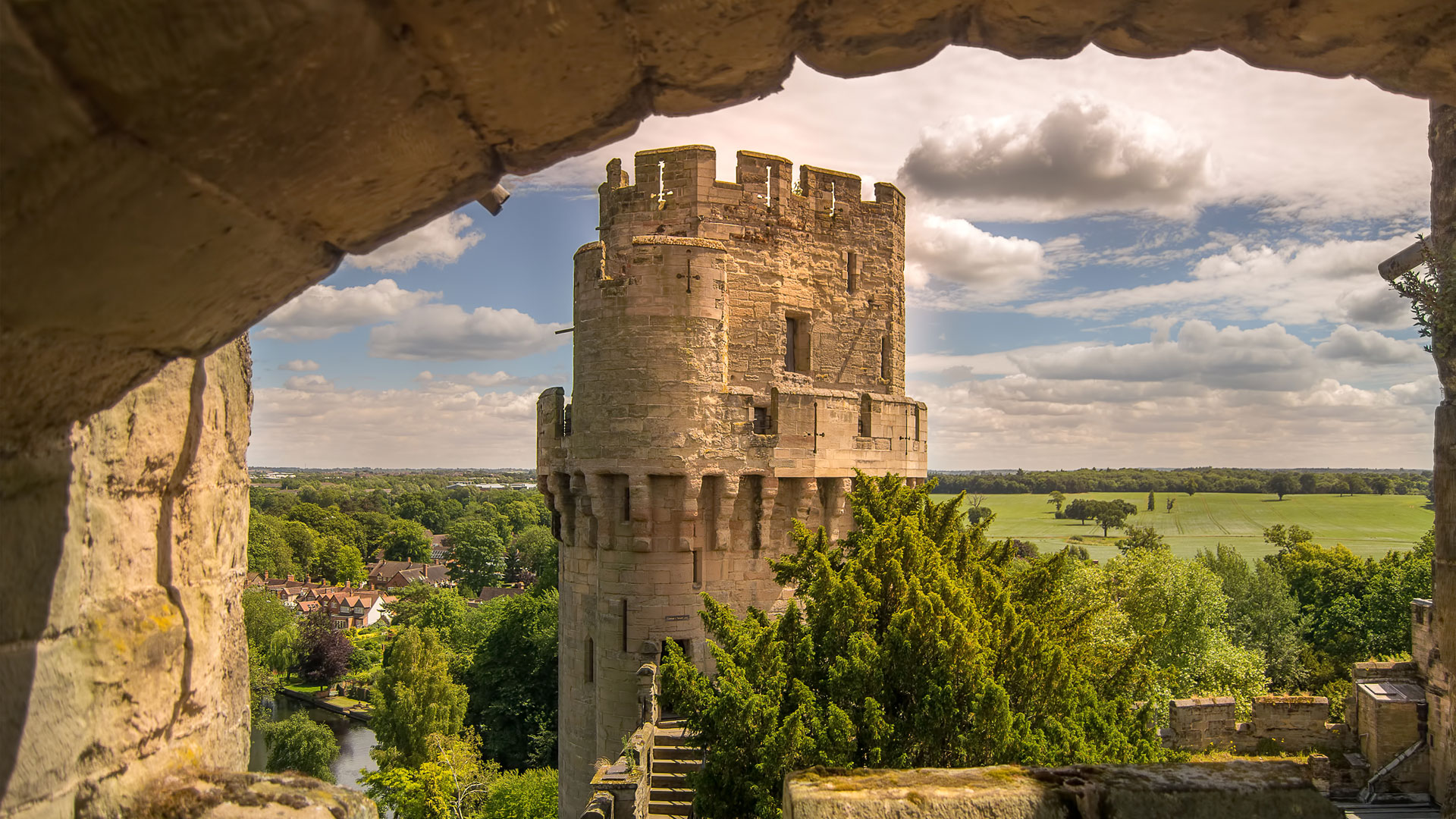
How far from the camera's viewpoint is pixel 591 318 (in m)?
14.9

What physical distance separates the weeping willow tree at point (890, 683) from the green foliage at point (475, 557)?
7189 centimetres

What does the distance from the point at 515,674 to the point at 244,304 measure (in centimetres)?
3416

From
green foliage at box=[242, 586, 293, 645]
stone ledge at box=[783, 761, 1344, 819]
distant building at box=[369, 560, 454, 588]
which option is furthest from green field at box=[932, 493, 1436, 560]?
distant building at box=[369, 560, 454, 588]

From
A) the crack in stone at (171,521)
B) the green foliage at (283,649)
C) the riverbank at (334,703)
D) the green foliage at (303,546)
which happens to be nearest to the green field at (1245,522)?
the riverbank at (334,703)

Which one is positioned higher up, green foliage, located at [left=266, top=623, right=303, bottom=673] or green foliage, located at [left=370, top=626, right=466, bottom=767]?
green foliage, located at [left=370, top=626, right=466, bottom=767]

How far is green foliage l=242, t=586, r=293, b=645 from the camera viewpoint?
51.9 m

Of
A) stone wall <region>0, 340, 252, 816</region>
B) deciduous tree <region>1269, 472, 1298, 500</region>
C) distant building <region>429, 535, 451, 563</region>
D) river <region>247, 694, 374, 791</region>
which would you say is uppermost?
stone wall <region>0, 340, 252, 816</region>

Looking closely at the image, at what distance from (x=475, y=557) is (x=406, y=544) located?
1498 inches

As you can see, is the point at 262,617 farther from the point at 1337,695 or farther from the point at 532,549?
the point at 1337,695

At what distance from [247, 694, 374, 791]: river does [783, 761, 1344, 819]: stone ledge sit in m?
41.1

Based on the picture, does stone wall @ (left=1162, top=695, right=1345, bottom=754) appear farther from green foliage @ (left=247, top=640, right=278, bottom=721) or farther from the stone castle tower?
green foliage @ (left=247, top=640, right=278, bottom=721)

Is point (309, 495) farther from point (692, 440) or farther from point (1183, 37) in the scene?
point (1183, 37)

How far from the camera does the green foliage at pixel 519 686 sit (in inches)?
1282

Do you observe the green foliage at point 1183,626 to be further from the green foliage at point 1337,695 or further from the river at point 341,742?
the river at point 341,742
